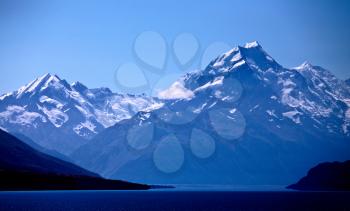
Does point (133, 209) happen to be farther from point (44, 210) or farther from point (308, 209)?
point (308, 209)

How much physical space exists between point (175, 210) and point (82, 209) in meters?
34.1

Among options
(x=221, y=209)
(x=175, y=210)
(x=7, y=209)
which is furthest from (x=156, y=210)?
(x=7, y=209)

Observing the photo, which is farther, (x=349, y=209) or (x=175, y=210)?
(x=175, y=210)

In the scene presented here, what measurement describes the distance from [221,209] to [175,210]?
1766 cm

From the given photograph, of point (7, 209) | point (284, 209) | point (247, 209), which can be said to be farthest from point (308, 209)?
point (7, 209)

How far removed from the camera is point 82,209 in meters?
191

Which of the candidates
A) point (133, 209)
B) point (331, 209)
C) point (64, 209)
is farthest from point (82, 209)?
point (331, 209)

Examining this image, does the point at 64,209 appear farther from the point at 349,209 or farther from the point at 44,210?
the point at 349,209

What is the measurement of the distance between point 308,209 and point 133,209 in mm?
64605

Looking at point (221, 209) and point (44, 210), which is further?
point (221, 209)

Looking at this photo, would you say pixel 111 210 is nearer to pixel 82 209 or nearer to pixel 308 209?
pixel 82 209

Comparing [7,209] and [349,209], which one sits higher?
[7,209]

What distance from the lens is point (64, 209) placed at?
190 metres

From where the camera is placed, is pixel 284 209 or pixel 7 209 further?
pixel 284 209
